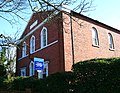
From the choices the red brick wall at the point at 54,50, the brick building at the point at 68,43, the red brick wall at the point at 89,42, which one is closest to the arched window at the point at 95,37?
the brick building at the point at 68,43

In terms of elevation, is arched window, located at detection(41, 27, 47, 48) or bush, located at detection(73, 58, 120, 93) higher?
arched window, located at detection(41, 27, 47, 48)

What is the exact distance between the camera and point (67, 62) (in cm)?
1902

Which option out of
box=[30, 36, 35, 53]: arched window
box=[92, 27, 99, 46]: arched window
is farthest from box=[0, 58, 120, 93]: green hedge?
box=[30, 36, 35, 53]: arched window

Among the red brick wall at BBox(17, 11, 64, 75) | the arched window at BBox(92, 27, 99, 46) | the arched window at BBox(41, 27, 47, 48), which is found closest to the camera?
the red brick wall at BBox(17, 11, 64, 75)

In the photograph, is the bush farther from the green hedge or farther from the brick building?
the brick building

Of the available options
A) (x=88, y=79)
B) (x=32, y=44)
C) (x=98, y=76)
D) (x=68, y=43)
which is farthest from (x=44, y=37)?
(x=98, y=76)

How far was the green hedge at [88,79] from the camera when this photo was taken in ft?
33.3

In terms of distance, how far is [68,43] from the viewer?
776 inches

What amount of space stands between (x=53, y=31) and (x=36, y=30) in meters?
4.68

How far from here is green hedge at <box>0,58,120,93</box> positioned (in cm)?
1016

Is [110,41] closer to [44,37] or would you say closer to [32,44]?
[44,37]

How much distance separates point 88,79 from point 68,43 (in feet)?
29.0

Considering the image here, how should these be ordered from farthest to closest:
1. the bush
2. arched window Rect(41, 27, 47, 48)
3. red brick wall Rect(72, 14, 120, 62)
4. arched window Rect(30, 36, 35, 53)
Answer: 1. arched window Rect(30, 36, 35, 53)
2. arched window Rect(41, 27, 47, 48)
3. red brick wall Rect(72, 14, 120, 62)
4. the bush

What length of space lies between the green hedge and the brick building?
4.15 metres
